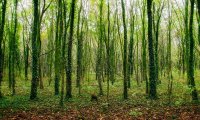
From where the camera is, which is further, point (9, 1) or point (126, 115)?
point (9, 1)

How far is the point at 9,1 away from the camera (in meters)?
29.8

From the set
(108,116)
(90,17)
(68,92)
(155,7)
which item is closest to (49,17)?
(90,17)

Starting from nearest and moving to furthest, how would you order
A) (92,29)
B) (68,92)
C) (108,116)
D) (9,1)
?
1. (108,116)
2. (68,92)
3. (9,1)
4. (92,29)

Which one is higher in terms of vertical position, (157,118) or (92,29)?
(92,29)

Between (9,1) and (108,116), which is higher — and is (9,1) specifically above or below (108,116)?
above

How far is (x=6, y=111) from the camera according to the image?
45.8 ft

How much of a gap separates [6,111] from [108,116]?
5439mm

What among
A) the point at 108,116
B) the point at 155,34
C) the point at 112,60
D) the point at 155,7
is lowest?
the point at 108,116

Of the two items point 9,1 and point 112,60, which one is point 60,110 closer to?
point 9,1

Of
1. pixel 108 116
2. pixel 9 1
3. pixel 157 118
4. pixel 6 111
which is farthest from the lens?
pixel 9 1

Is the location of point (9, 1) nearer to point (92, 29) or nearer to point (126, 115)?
point (92, 29)

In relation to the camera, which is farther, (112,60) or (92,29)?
(92,29)

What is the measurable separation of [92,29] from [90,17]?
306cm

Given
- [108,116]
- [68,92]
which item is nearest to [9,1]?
[68,92]
